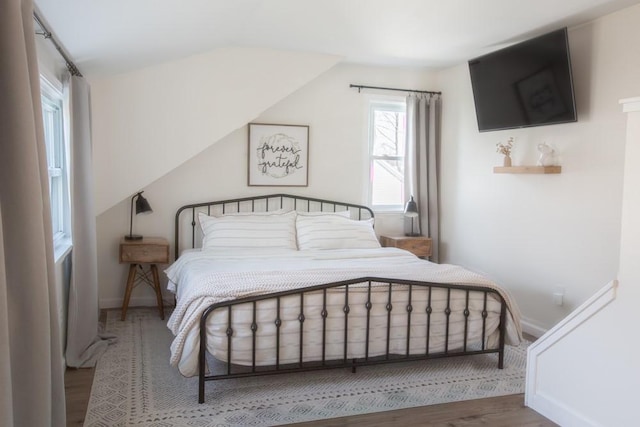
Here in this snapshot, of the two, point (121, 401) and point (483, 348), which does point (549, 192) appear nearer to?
point (483, 348)

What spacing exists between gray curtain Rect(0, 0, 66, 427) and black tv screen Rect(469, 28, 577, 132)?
3342 millimetres

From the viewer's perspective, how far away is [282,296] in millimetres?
2975

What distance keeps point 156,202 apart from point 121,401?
7.38 feet

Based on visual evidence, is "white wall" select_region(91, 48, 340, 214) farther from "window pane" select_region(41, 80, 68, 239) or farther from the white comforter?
the white comforter

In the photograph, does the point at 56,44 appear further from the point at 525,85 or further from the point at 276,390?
the point at 525,85

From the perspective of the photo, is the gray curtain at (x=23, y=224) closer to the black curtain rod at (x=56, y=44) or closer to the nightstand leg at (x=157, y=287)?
the black curtain rod at (x=56, y=44)

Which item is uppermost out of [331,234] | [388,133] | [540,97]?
[540,97]

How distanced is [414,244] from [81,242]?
3.05m

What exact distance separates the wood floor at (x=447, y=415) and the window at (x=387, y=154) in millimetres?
2863

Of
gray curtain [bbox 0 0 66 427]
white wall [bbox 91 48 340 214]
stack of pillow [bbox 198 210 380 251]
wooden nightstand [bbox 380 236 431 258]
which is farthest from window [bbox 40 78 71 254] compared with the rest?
wooden nightstand [bbox 380 236 431 258]

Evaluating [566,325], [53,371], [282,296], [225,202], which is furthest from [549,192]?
[53,371]

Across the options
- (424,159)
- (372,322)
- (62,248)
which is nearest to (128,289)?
(62,248)

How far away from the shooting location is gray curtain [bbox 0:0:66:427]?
1382 millimetres

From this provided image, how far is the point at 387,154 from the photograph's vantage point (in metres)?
5.54
